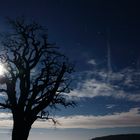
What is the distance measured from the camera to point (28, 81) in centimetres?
2455

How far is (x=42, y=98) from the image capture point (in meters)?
Answer: 24.8

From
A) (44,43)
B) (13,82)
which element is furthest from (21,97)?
(44,43)

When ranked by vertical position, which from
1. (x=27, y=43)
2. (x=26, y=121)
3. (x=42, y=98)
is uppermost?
(x=27, y=43)

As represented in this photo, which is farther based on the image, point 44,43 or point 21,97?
point 44,43

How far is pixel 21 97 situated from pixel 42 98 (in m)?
1.56

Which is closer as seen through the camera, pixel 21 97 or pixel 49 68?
pixel 21 97

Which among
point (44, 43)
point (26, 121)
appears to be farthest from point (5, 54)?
point (26, 121)

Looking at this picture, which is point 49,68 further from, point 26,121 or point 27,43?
point 26,121

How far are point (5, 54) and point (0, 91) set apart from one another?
9.54 feet

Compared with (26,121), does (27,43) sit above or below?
above

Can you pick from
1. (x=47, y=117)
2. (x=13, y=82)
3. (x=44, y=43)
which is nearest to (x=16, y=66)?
(x=13, y=82)

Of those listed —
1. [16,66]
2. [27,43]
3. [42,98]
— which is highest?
[27,43]

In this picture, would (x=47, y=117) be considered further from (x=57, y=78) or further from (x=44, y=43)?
(x=44, y=43)

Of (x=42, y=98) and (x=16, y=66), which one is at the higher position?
(x=16, y=66)
